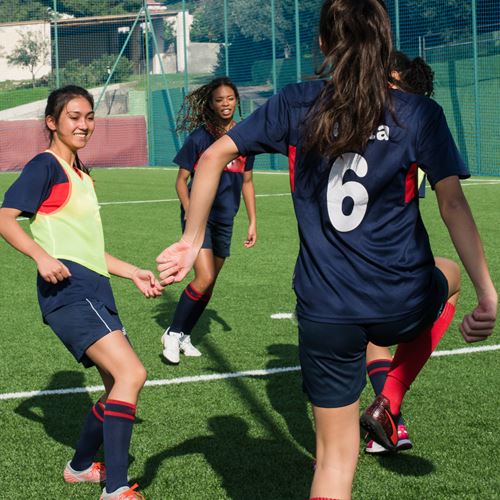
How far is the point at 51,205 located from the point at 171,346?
247cm

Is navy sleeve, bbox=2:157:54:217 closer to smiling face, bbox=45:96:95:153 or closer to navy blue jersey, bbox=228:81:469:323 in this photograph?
smiling face, bbox=45:96:95:153

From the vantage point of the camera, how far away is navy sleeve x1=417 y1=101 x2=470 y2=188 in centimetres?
280

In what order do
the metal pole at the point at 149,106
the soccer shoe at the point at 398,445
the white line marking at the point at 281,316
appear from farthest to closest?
1. the metal pole at the point at 149,106
2. the white line marking at the point at 281,316
3. the soccer shoe at the point at 398,445

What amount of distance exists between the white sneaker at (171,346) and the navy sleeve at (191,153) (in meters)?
1.20

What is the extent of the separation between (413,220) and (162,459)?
216cm

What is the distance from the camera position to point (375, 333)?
290cm

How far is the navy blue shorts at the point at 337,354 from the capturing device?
2.84 metres

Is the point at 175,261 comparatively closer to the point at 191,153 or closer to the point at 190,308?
the point at 190,308

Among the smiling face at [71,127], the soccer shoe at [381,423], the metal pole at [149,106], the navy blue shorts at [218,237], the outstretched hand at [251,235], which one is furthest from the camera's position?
the metal pole at [149,106]

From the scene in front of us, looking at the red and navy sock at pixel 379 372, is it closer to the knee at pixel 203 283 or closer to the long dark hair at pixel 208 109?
the knee at pixel 203 283

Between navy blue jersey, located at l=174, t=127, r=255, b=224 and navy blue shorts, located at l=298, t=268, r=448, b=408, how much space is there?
4051mm

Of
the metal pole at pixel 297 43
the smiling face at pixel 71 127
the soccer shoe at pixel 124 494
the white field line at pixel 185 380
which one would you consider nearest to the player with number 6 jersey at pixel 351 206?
the soccer shoe at pixel 124 494

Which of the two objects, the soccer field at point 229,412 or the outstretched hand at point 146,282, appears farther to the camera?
the soccer field at point 229,412

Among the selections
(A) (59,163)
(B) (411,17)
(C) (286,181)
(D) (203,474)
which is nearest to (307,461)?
(D) (203,474)
